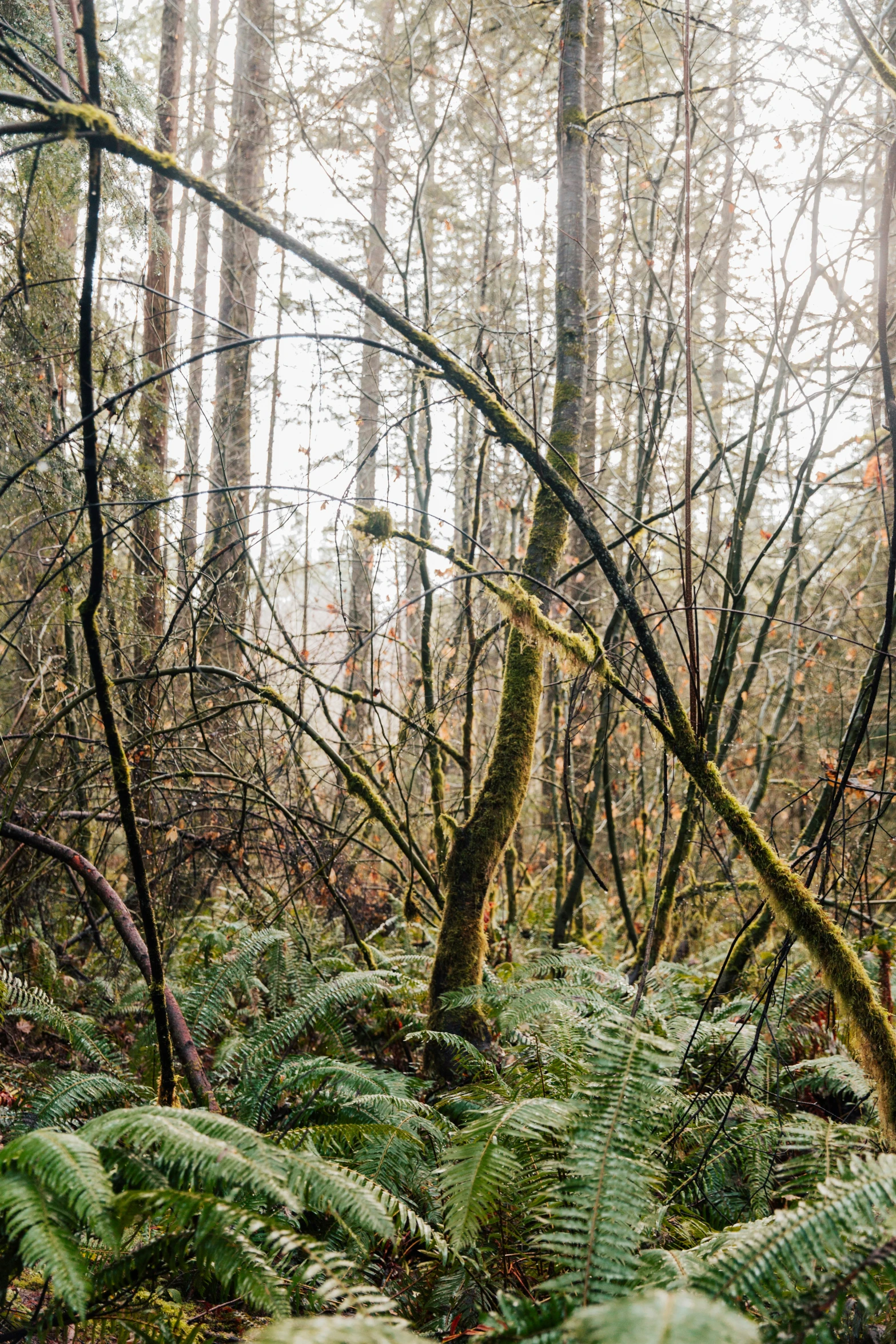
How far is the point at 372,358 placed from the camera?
6.42m

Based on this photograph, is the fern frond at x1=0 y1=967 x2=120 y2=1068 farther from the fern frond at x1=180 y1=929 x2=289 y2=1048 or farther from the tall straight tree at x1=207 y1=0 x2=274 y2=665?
the tall straight tree at x1=207 y1=0 x2=274 y2=665

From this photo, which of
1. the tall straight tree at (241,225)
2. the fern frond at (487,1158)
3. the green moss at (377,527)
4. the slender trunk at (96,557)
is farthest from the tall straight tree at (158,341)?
the fern frond at (487,1158)

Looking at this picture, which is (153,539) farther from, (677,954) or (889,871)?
(889,871)

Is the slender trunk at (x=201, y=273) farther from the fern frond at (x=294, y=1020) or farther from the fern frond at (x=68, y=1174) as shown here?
the fern frond at (x=68, y=1174)

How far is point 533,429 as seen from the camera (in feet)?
6.92

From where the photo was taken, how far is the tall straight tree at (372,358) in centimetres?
410

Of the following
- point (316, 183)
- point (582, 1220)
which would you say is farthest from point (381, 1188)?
point (316, 183)

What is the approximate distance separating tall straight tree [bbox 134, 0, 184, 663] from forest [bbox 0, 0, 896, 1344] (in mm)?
58

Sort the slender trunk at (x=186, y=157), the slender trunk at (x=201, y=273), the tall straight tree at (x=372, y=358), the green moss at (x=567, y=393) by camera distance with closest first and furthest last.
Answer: the green moss at (x=567, y=393), the tall straight tree at (x=372, y=358), the slender trunk at (x=186, y=157), the slender trunk at (x=201, y=273)

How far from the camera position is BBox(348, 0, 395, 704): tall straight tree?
4.10m

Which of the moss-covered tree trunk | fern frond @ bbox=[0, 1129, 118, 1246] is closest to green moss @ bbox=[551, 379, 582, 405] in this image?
the moss-covered tree trunk

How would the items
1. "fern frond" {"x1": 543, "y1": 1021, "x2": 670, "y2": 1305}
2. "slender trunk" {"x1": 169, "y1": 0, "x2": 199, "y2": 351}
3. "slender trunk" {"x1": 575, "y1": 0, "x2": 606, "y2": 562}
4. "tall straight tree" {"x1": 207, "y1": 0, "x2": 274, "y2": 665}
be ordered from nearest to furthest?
"fern frond" {"x1": 543, "y1": 1021, "x2": 670, "y2": 1305}
"slender trunk" {"x1": 575, "y1": 0, "x2": 606, "y2": 562}
"slender trunk" {"x1": 169, "y1": 0, "x2": 199, "y2": 351}
"tall straight tree" {"x1": 207, "y1": 0, "x2": 274, "y2": 665}

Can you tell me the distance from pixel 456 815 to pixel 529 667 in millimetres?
2867

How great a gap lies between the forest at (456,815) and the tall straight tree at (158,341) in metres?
0.06
